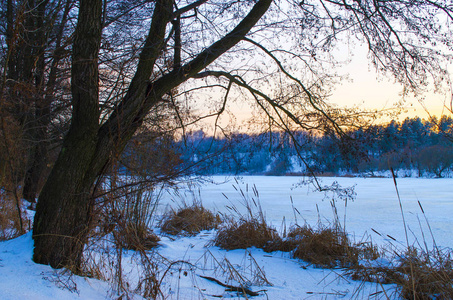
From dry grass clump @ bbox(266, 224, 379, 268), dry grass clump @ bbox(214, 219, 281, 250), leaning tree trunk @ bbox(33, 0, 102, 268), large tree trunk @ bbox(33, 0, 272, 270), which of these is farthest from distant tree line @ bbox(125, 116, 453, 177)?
dry grass clump @ bbox(214, 219, 281, 250)

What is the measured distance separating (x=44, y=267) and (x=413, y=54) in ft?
15.2

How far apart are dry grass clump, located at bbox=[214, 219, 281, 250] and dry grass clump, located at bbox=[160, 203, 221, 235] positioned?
1.33m

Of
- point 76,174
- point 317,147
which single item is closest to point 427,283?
point 317,147

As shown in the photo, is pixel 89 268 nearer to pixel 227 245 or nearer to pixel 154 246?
pixel 154 246

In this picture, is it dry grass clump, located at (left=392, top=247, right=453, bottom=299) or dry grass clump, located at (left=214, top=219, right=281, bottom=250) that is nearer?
dry grass clump, located at (left=392, top=247, right=453, bottom=299)

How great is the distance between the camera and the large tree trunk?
2.79 metres

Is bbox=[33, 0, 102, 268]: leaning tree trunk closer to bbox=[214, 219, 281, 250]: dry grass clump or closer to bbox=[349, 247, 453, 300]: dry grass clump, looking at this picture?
bbox=[349, 247, 453, 300]: dry grass clump

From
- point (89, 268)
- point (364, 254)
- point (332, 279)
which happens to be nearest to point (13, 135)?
point (89, 268)

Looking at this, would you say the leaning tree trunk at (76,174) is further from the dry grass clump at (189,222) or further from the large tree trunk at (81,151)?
the dry grass clump at (189,222)

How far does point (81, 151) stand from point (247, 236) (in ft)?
10.2

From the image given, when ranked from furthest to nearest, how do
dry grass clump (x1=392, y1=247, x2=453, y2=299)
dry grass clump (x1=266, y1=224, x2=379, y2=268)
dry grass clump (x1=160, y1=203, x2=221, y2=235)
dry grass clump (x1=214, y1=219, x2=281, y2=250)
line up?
1. dry grass clump (x1=160, y1=203, x2=221, y2=235)
2. dry grass clump (x1=214, y1=219, x2=281, y2=250)
3. dry grass clump (x1=266, y1=224, x2=379, y2=268)
4. dry grass clump (x1=392, y1=247, x2=453, y2=299)

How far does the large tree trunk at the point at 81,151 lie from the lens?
279cm

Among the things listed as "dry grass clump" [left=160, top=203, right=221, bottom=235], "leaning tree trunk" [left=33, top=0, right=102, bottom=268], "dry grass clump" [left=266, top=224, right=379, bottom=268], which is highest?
"leaning tree trunk" [left=33, top=0, right=102, bottom=268]

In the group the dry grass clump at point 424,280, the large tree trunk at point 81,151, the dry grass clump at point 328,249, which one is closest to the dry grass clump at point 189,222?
the dry grass clump at point 328,249
